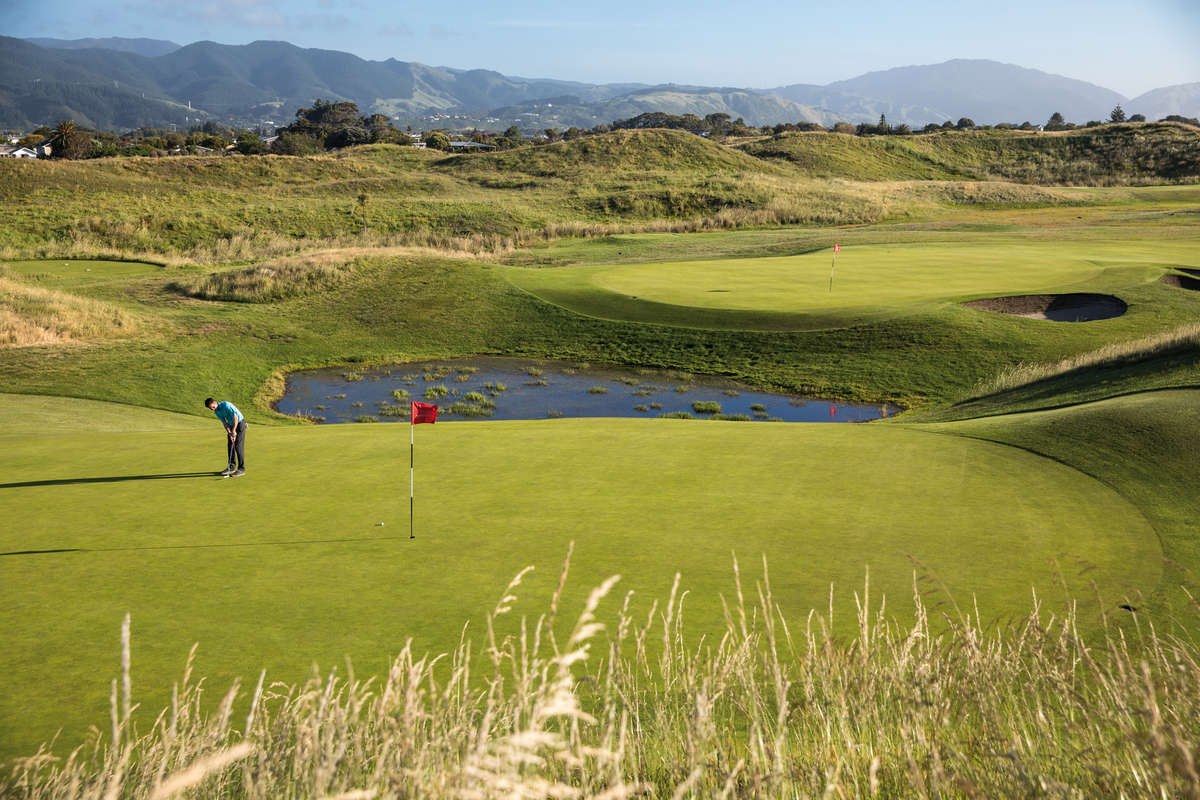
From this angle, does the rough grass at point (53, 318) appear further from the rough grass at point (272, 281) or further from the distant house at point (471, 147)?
the distant house at point (471, 147)

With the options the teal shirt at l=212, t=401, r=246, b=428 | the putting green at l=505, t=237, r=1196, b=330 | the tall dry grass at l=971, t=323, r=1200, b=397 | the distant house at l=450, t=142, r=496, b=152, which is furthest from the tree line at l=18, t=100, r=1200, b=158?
the teal shirt at l=212, t=401, r=246, b=428

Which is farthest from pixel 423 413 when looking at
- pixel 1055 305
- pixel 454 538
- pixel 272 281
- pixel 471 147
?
pixel 471 147

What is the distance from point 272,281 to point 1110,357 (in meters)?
26.1

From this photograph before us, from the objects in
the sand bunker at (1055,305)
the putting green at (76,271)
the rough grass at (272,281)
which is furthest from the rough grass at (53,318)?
the sand bunker at (1055,305)

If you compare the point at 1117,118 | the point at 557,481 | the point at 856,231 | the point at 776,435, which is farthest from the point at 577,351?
the point at 1117,118

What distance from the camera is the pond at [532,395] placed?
2139 cm

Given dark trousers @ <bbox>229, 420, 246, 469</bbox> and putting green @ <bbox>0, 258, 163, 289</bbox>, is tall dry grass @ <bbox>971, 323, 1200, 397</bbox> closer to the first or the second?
dark trousers @ <bbox>229, 420, 246, 469</bbox>

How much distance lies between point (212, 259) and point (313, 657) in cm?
4022

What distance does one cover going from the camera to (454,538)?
792cm

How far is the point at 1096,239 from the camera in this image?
42.7 m

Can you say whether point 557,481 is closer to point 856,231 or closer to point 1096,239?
point 1096,239

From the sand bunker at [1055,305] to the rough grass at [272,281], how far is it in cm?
2147

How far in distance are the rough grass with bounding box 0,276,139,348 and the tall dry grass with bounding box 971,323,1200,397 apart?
2326 cm

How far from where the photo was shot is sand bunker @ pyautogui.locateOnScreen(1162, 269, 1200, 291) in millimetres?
28719
